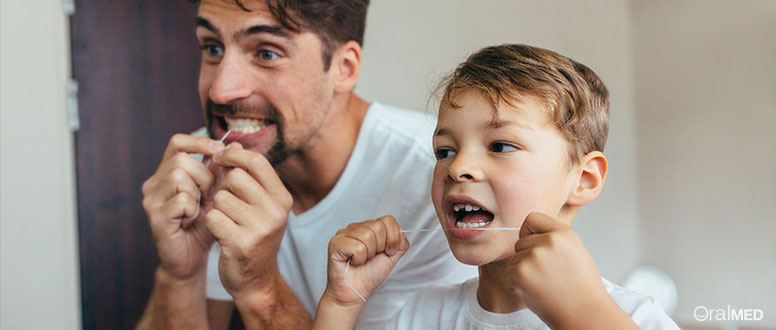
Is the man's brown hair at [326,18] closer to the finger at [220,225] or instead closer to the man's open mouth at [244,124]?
the man's open mouth at [244,124]

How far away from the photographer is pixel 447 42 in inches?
73.5

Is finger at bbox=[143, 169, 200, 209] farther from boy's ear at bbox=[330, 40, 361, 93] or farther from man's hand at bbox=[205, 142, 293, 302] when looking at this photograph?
boy's ear at bbox=[330, 40, 361, 93]

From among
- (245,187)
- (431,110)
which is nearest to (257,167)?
(245,187)

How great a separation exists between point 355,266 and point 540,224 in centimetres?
32

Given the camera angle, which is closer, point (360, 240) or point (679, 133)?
point (360, 240)

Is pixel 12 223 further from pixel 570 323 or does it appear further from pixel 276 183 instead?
pixel 570 323

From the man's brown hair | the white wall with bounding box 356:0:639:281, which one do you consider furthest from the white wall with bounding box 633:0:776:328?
the man's brown hair

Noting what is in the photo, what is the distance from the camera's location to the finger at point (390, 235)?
0.91 m

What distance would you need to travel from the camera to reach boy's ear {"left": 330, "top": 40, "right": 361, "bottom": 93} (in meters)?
1.32

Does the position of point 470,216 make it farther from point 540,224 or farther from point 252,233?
point 252,233

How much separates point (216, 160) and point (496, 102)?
22.0 inches

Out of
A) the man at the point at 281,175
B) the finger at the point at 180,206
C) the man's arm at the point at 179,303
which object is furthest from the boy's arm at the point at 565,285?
the man's arm at the point at 179,303

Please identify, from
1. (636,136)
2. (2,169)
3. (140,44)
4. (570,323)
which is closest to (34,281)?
(2,169)

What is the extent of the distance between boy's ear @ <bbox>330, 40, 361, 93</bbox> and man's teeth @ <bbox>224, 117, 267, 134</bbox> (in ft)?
0.61
